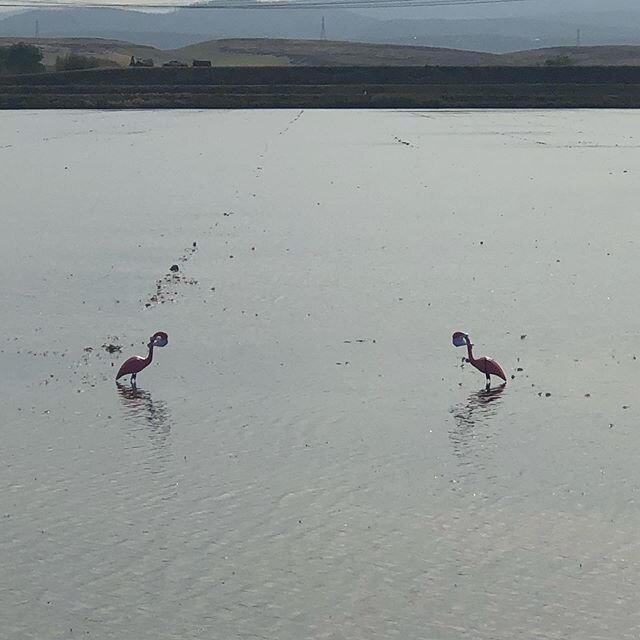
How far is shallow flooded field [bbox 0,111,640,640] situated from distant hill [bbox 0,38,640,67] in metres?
75.8

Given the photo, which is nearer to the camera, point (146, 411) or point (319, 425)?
point (319, 425)

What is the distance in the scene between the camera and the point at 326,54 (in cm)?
12206

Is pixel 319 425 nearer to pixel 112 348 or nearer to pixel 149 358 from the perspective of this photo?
pixel 149 358

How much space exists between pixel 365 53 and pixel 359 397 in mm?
118277

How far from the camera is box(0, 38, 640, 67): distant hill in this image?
100038mm

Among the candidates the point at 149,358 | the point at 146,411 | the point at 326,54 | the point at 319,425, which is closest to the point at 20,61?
the point at 326,54

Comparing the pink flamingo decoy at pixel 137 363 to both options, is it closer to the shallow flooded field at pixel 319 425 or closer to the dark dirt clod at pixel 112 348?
the shallow flooded field at pixel 319 425

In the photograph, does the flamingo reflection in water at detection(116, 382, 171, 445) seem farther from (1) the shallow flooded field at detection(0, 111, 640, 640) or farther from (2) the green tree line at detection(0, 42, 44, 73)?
(2) the green tree line at detection(0, 42, 44, 73)

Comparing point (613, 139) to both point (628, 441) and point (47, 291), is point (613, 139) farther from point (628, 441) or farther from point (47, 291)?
point (628, 441)

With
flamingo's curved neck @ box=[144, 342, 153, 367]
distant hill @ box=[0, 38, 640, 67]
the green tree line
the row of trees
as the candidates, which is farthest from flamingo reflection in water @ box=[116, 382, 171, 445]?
distant hill @ box=[0, 38, 640, 67]

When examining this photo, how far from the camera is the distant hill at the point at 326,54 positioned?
100038mm

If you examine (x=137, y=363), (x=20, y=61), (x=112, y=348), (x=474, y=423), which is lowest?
(x=474, y=423)

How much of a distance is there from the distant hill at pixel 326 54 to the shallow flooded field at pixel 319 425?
75.8m

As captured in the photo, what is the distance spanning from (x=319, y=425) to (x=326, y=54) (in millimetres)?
114015
